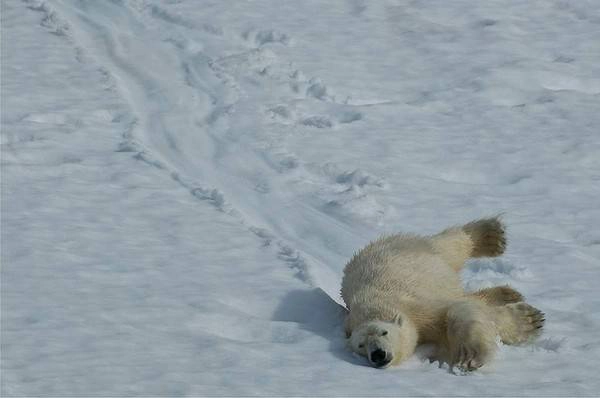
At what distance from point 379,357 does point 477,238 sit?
1739 millimetres

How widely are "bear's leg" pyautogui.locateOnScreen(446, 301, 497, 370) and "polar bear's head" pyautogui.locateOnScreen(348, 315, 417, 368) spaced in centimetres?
18

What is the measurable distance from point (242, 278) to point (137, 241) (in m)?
0.80

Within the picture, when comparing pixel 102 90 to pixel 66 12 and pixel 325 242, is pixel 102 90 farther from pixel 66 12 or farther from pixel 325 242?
pixel 325 242

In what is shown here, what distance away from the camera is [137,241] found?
21.0 ft

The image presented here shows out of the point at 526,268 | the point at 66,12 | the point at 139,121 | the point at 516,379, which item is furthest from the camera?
the point at 66,12

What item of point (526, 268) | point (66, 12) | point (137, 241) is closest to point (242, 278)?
point (137, 241)

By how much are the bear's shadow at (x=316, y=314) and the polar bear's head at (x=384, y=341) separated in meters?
0.14

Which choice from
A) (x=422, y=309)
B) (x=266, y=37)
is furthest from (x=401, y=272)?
(x=266, y=37)

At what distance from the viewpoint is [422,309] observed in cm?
502

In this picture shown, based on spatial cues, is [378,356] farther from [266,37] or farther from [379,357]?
[266,37]

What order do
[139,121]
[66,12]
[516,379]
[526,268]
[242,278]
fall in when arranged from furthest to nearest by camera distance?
[66,12] < [139,121] < [526,268] < [242,278] < [516,379]

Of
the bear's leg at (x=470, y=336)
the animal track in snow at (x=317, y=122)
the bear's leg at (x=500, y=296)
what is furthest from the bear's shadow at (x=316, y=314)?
the animal track in snow at (x=317, y=122)

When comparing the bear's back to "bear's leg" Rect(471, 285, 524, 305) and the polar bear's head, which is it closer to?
"bear's leg" Rect(471, 285, 524, 305)

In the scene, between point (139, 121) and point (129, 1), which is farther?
point (129, 1)
